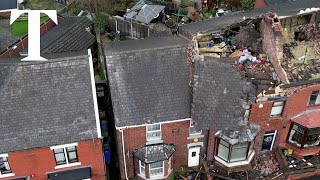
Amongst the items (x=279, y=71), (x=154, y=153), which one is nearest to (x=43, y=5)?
(x=154, y=153)

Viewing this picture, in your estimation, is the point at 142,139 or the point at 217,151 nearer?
the point at 142,139

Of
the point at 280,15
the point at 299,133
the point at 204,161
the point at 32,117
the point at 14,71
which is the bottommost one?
the point at 204,161

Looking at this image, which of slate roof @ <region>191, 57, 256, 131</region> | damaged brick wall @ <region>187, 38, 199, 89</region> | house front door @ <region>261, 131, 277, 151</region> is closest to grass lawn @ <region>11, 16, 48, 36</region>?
damaged brick wall @ <region>187, 38, 199, 89</region>

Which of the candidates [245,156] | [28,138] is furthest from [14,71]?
[245,156]

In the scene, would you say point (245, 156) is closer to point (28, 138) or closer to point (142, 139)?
point (142, 139)

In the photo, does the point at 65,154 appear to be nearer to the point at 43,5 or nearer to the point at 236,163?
the point at 236,163

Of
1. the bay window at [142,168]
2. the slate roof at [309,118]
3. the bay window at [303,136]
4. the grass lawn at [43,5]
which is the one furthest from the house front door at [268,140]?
the grass lawn at [43,5]

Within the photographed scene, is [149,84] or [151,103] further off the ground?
[149,84]
